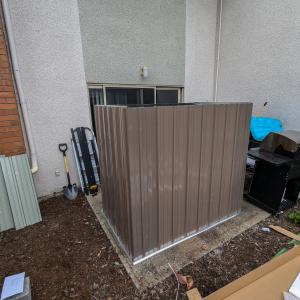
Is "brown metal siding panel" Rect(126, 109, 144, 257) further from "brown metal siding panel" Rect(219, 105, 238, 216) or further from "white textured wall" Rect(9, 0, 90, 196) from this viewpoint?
"white textured wall" Rect(9, 0, 90, 196)

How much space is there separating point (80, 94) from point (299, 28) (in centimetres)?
434

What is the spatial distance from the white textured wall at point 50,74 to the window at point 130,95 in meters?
0.29

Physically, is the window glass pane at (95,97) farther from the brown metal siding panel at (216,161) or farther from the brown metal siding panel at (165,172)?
the brown metal siding panel at (216,161)

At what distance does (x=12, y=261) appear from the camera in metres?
2.15

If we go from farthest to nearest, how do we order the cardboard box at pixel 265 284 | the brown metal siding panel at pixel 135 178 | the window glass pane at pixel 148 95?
1. the window glass pane at pixel 148 95
2. the brown metal siding panel at pixel 135 178
3. the cardboard box at pixel 265 284

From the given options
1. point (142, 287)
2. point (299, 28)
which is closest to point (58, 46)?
point (142, 287)

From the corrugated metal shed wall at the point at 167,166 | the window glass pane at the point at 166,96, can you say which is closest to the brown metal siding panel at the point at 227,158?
the corrugated metal shed wall at the point at 167,166

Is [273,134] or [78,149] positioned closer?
[273,134]

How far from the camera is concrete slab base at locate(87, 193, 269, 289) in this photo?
1.92m

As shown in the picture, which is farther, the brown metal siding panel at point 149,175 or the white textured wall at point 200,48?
the white textured wall at point 200,48

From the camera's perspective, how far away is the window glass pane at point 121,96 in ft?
12.7

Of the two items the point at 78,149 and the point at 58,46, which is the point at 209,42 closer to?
the point at 58,46

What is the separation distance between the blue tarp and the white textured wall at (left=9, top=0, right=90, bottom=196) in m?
3.48

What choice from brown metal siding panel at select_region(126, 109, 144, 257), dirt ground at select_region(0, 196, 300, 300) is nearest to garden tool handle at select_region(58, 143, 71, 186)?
dirt ground at select_region(0, 196, 300, 300)
